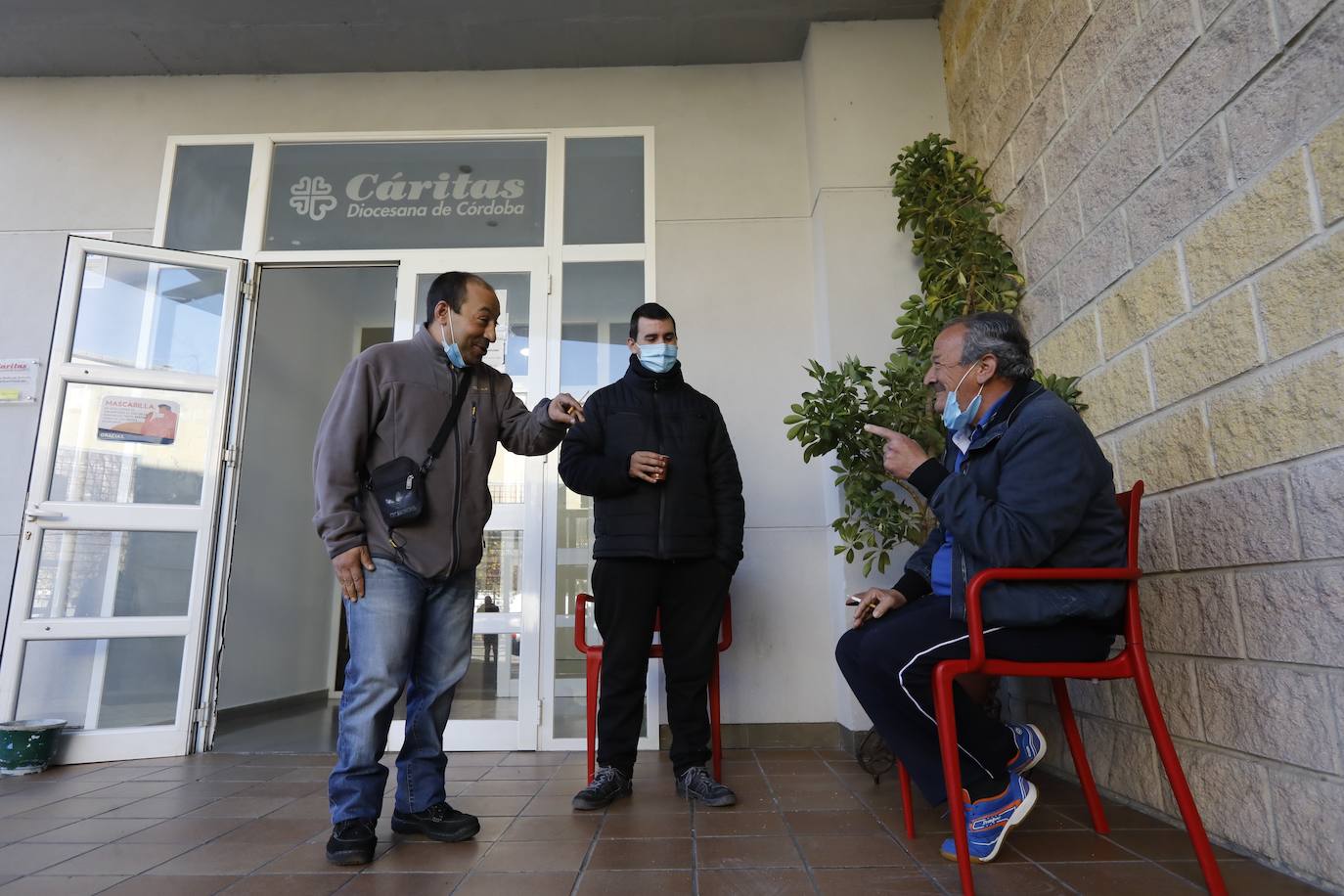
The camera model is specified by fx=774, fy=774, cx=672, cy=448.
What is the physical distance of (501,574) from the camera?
359 cm

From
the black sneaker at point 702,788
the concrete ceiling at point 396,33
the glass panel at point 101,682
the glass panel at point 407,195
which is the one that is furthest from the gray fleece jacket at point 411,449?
the concrete ceiling at point 396,33

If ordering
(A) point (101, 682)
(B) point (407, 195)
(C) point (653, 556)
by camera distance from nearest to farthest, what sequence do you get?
(C) point (653, 556) < (A) point (101, 682) < (B) point (407, 195)

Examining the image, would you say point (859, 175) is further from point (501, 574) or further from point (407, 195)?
point (501, 574)

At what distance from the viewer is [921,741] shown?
1877mm

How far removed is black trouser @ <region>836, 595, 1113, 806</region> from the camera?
5.62 feet

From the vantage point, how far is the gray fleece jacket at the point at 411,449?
6.57ft

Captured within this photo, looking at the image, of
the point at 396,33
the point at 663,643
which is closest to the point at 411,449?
the point at 663,643

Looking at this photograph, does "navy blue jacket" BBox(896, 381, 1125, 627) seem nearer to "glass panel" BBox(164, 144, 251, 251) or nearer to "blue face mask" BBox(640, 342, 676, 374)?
"blue face mask" BBox(640, 342, 676, 374)

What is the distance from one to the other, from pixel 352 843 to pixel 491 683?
1.60m

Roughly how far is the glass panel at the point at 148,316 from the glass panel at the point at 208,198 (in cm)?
27

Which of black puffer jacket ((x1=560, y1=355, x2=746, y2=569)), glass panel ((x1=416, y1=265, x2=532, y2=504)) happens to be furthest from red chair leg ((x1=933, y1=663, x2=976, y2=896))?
glass panel ((x1=416, y1=265, x2=532, y2=504))

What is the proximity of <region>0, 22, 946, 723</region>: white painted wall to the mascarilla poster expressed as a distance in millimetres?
538

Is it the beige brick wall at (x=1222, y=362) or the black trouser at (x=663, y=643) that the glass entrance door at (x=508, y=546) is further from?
the beige brick wall at (x=1222, y=362)

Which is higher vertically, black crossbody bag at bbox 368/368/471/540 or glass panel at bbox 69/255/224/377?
glass panel at bbox 69/255/224/377
